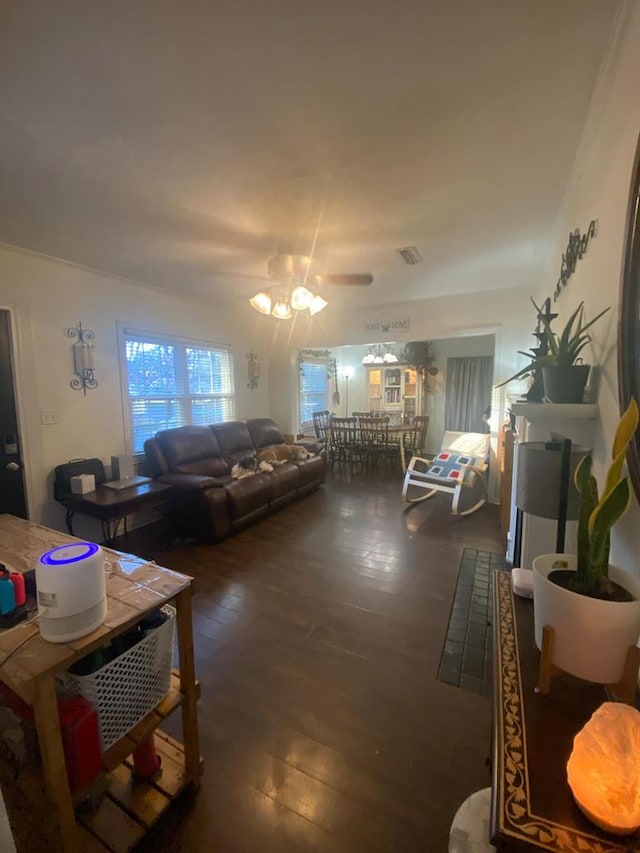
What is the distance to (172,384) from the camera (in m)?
4.16

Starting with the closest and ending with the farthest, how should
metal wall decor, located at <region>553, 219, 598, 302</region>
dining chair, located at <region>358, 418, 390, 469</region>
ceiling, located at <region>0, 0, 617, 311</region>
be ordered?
ceiling, located at <region>0, 0, 617, 311</region>
metal wall decor, located at <region>553, 219, 598, 302</region>
dining chair, located at <region>358, 418, 390, 469</region>

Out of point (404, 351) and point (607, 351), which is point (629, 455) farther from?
point (404, 351)

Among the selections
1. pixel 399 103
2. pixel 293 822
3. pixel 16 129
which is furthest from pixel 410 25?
pixel 293 822

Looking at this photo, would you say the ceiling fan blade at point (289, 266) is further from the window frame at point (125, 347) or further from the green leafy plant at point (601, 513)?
the green leafy plant at point (601, 513)

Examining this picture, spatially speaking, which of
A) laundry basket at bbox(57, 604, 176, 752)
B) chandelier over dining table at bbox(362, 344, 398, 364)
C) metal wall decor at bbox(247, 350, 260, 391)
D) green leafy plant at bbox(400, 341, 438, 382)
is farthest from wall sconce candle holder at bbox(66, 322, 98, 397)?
green leafy plant at bbox(400, 341, 438, 382)

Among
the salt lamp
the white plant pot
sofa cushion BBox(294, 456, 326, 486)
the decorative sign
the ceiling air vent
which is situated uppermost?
the ceiling air vent

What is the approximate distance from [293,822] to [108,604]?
979mm

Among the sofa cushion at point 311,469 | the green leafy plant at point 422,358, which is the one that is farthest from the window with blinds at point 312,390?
the sofa cushion at point 311,469

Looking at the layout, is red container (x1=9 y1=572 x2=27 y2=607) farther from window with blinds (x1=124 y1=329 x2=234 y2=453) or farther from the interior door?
window with blinds (x1=124 y1=329 x2=234 y2=453)

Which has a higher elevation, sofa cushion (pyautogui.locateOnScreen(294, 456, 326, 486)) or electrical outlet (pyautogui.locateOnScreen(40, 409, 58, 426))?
electrical outlet (pyautogui.locateOnScreen(40, 409, 58, 426))

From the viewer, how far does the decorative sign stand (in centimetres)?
464

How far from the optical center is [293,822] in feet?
3.90

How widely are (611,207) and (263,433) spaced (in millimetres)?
4296

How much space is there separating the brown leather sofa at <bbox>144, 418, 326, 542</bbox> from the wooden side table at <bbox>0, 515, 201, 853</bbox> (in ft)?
5.56
